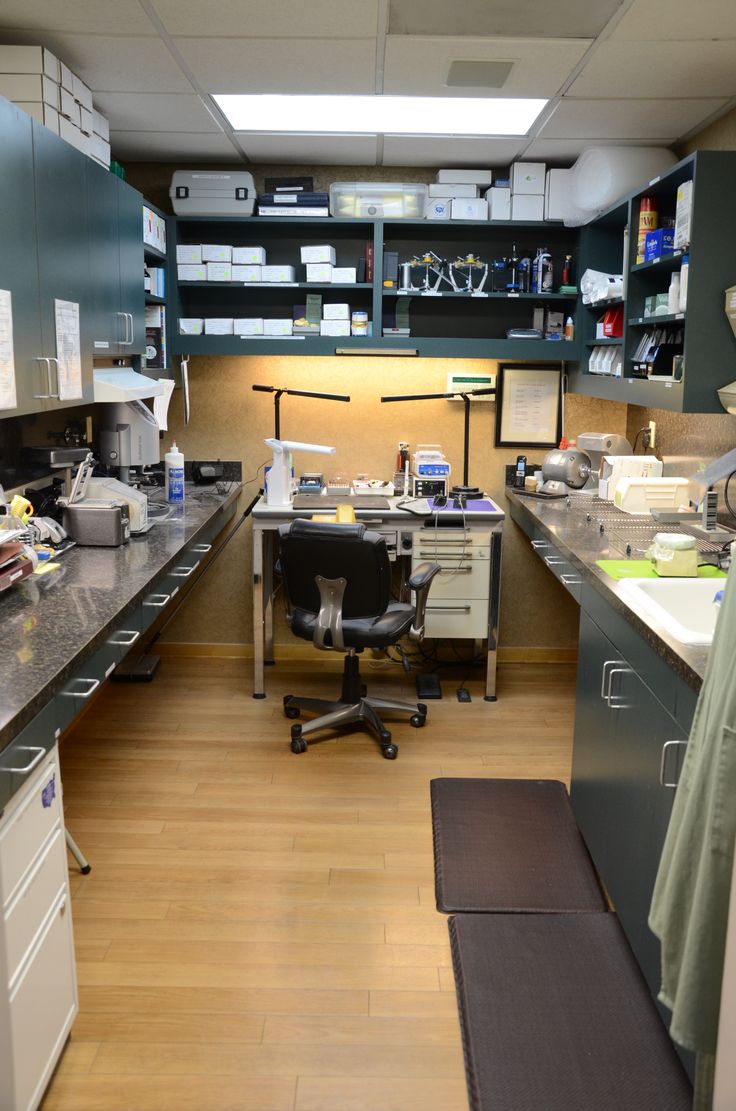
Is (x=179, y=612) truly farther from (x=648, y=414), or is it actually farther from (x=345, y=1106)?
(x=345, y=1106)

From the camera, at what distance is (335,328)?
451 cm

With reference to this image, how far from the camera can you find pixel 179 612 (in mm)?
4988

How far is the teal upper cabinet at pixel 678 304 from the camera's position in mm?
3094

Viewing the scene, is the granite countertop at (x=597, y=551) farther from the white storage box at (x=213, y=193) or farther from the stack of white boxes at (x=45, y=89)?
the stack of white boxes at (x=45, y=89)

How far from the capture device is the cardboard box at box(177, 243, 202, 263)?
4434mm

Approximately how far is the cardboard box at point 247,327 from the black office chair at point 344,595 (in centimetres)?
130

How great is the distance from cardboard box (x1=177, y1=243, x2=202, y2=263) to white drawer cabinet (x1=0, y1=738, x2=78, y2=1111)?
3.07 m

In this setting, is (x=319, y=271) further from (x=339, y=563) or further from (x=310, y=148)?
(x=339, y=563)

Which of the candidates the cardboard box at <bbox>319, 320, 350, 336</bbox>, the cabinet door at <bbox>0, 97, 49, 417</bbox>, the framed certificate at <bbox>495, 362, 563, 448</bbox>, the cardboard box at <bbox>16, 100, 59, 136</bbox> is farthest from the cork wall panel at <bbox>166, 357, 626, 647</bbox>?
the cabinet door at <bbox>0, 97, 49, 417</bbox>

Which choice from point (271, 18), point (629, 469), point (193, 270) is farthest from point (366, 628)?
point (271, 18)

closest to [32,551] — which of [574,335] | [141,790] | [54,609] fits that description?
[54,609]

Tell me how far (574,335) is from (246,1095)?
362cm

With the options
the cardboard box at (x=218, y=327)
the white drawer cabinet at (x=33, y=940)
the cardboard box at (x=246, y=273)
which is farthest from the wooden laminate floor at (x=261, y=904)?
the cardboard box at (x=246, y=273)

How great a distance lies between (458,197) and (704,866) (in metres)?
3.75
